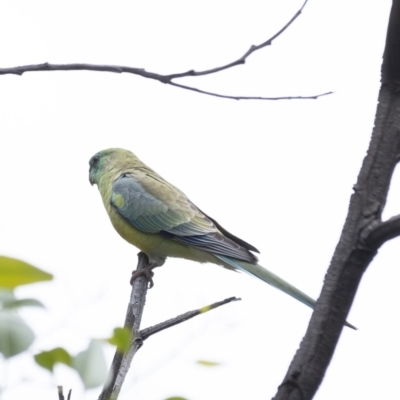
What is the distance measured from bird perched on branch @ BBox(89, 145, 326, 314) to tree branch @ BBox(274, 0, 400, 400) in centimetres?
361

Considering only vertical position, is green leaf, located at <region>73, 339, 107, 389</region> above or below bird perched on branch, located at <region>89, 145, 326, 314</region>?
below

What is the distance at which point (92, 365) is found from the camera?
818 millimetres

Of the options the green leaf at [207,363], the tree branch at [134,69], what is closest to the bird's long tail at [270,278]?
the tree branch at [134,69]

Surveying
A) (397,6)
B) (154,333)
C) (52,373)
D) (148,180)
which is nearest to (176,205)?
(148,180)

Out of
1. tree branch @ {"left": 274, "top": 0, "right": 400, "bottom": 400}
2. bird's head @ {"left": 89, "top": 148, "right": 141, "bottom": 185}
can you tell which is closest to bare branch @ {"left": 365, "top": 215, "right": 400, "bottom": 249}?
tree branch @ {"left": 274, "top": 0, "right": 400, "bottom": 400}

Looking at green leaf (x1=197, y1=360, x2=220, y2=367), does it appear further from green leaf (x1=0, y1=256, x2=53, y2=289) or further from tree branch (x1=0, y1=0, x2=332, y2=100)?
tree branch (x1=0, y1=0, x2=332, y2=100)

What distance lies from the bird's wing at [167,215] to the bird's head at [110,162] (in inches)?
13.5

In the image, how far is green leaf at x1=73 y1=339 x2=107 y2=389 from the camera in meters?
0.80

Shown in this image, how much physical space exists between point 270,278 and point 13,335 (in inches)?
170

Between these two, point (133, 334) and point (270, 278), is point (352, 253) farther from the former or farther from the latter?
point (270, 278)

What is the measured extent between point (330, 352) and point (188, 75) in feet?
2.55

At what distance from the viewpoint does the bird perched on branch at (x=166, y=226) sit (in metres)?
5.48

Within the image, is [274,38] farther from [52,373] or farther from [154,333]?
[52,373]

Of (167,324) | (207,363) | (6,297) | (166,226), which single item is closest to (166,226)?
(166,226)
